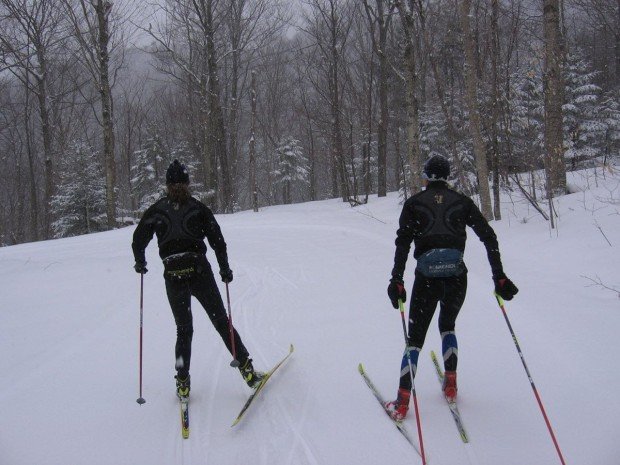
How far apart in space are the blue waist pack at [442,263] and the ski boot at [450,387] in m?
0.99

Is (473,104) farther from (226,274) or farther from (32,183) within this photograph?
(32,183)

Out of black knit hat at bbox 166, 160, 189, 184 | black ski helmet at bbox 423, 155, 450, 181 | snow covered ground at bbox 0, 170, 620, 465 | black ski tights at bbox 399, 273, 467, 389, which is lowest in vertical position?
snow covered ground at bbox 0, 170, 620, 465

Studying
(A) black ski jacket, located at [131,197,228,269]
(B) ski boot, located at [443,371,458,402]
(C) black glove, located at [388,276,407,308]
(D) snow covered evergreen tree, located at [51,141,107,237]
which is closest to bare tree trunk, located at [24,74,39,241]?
(D) snow covered evergreen tree, located at [51,141,107,237]

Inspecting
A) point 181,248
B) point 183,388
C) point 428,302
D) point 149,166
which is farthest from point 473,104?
point 149,166

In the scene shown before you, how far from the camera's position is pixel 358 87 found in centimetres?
3042

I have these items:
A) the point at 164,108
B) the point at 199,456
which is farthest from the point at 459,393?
the point at 164,108

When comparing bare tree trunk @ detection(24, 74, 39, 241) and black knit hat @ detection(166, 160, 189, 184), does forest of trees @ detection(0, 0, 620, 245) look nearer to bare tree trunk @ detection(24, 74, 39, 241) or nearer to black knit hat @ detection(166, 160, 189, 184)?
bare tree trunk @ detection(24, 74, 39, 241)

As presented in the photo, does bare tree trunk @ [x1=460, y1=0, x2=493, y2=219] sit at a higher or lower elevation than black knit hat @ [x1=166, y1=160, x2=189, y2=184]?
higher

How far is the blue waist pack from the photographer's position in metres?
3.51

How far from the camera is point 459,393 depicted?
408cm

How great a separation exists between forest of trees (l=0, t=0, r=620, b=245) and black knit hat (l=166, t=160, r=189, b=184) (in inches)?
302

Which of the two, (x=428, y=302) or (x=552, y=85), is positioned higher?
(x=552, y=85)

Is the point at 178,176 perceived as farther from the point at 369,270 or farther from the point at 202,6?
the point at 202,6

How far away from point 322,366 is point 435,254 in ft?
7.16
